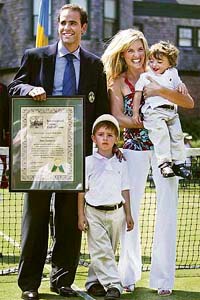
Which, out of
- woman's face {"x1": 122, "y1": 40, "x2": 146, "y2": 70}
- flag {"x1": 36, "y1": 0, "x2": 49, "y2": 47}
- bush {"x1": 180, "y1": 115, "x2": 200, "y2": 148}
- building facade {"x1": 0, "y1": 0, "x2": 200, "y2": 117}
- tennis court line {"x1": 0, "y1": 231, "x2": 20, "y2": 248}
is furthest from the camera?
building facade {"x1": 0, "y1": 0, "x2": 200, "y2": 117}

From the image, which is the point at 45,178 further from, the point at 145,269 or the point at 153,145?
the point at 145,269

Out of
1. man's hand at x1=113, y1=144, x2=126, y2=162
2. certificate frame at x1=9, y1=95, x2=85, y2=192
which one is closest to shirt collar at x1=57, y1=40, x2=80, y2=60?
certificate frame at x1=9, y1=95, x2=85, y2=192

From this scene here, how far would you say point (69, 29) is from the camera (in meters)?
5.83

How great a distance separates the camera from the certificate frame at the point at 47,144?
568 cm

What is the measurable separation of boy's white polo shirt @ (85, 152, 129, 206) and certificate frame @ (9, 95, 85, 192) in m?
0.33

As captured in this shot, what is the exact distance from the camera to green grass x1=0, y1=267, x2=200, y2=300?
20.4 ft

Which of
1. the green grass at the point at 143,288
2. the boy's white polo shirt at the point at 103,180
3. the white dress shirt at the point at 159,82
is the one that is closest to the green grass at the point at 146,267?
the green grass at the point at 143,288

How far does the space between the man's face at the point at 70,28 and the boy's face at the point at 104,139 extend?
72 cm

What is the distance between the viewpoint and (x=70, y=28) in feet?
19.1

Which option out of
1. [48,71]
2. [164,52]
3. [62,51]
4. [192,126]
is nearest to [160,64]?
[164,52]

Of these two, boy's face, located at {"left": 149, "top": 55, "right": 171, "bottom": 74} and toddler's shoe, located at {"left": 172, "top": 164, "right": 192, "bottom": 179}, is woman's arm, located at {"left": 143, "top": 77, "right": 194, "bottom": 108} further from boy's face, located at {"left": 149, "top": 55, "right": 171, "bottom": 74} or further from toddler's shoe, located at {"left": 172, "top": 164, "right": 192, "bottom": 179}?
toddler's shoe, located at {"left": 172, "top": 164, "right": 192, "bottom": 179}

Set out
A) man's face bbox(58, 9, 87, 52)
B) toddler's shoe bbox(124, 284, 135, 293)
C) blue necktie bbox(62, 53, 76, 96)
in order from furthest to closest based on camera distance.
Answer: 1. toddler's shoe bbox(124, 284, 135, 293)
2. blue necktie bbox(62, 53, 76, 96)
3. man's face bbox(58, 9, 87, 52)

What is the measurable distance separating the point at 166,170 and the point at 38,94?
4.16 feet

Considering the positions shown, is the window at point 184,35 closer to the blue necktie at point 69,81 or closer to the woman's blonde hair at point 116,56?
the woman's blonde hair at point 116,56
